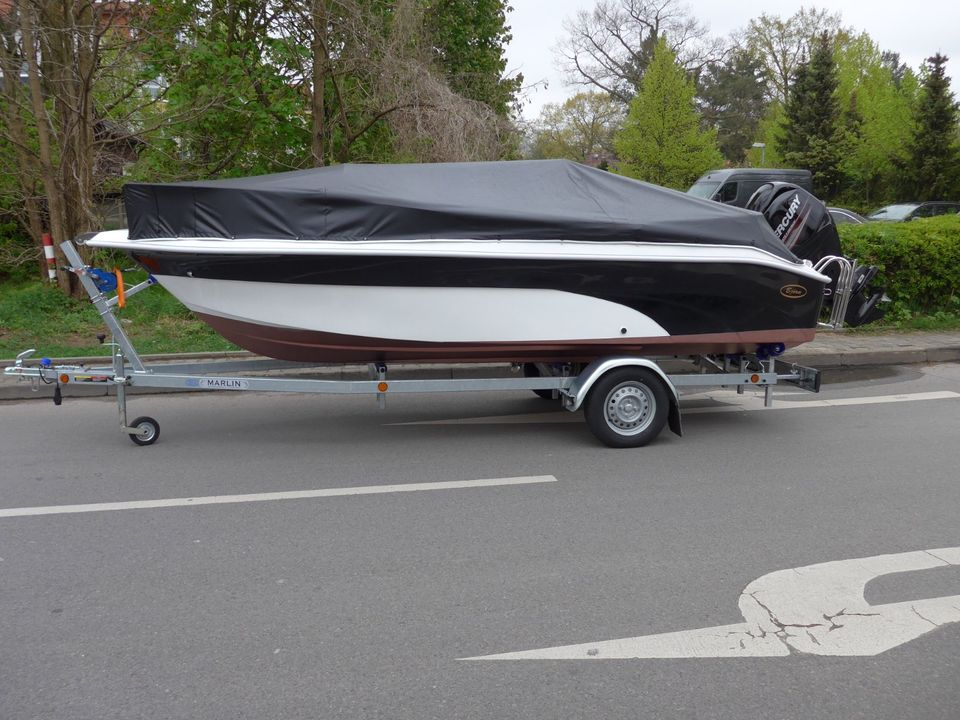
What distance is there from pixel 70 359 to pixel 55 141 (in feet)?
16.5

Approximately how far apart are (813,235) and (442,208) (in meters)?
3.35

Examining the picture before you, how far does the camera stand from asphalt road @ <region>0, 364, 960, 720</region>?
3180 mm

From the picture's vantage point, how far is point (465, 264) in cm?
591

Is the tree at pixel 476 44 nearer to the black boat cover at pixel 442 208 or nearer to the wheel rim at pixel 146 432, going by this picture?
the black boat cover at pixel 442 208

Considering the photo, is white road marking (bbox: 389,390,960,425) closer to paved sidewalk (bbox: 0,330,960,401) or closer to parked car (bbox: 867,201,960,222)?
paved sidewalk (bbox: 0,330,960,401)

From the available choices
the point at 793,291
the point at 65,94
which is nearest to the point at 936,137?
the point at 793,291

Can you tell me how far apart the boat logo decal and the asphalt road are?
1150 mm

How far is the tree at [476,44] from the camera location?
18203mm

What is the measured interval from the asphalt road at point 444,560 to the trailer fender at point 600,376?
35 cm

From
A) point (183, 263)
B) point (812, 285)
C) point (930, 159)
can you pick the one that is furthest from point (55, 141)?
point (930, 159)

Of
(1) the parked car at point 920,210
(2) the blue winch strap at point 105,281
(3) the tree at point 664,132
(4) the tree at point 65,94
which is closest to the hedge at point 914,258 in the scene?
(2) the blue winch strap at point 105,281

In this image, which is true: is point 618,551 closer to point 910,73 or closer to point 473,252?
point 473,252

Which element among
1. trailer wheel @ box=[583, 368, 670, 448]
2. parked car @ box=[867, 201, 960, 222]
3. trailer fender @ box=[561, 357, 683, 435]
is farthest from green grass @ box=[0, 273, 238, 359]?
parked car @ box=[867, 201, 960, 222]

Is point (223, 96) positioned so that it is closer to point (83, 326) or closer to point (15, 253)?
point (83, 326)
